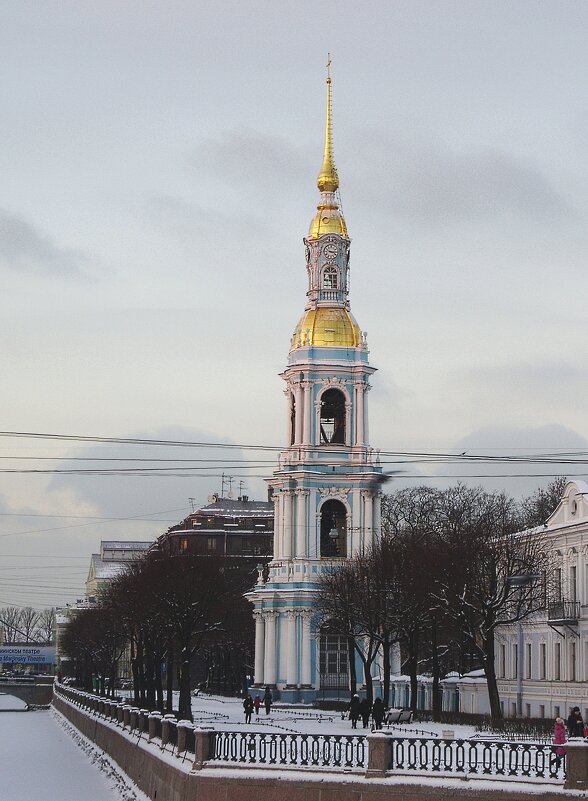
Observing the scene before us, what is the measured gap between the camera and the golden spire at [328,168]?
340 feet

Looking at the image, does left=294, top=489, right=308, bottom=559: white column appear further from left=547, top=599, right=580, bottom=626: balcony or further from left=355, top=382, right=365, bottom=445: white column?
left=547, top=599, right=580, bottom=626: balcony

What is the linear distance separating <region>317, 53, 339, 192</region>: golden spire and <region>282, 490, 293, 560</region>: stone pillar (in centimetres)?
2065

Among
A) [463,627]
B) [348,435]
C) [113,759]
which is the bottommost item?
[113,759]

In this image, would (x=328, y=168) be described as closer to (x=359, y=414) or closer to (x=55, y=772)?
(x=359, y=414)

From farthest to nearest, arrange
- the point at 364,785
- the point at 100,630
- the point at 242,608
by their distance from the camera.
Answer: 1. the point at 100,630
2. the point at 242,608
3. the point at 364,785

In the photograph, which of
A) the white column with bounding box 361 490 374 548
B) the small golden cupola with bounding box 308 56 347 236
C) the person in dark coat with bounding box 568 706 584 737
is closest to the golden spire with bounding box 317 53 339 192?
the small golden cupola with bounding box 308 56 347 236

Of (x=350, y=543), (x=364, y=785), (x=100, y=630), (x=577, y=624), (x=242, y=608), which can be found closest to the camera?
(x=364, y=785)

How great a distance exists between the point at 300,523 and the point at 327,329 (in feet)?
40.0

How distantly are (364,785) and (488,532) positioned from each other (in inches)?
1691

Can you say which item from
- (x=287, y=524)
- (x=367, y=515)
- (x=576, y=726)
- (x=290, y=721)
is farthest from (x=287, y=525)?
(x=576, y=726)

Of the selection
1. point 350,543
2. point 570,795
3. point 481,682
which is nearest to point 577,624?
point 481,682

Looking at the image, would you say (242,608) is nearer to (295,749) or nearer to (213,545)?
(213,545)

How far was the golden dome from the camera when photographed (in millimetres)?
99000

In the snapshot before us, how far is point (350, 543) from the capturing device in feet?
321
